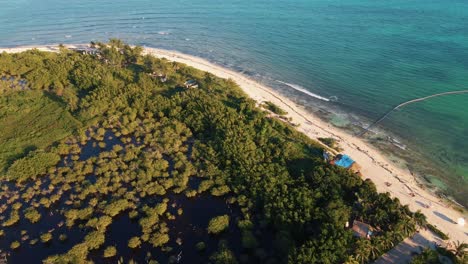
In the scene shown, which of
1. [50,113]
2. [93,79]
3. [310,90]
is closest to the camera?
[50,113]

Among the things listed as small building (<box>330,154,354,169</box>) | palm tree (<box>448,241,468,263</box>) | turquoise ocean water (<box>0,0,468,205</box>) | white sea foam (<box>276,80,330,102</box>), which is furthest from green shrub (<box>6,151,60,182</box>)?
palm tree (<box>448,241,468,263</box>)

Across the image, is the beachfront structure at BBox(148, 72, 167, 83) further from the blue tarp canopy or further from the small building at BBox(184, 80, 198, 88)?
the blue tarp canopy

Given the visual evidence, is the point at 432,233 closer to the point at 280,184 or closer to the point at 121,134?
the point at 280,184

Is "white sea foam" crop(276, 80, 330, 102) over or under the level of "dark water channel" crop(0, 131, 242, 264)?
over

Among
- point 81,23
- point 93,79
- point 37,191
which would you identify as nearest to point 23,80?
point 93,79

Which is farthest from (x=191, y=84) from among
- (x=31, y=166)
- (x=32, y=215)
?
(x=32, y=215)

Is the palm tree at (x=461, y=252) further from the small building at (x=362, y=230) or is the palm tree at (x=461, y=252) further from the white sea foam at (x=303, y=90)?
the white sea foam at (x=303, y=90)
